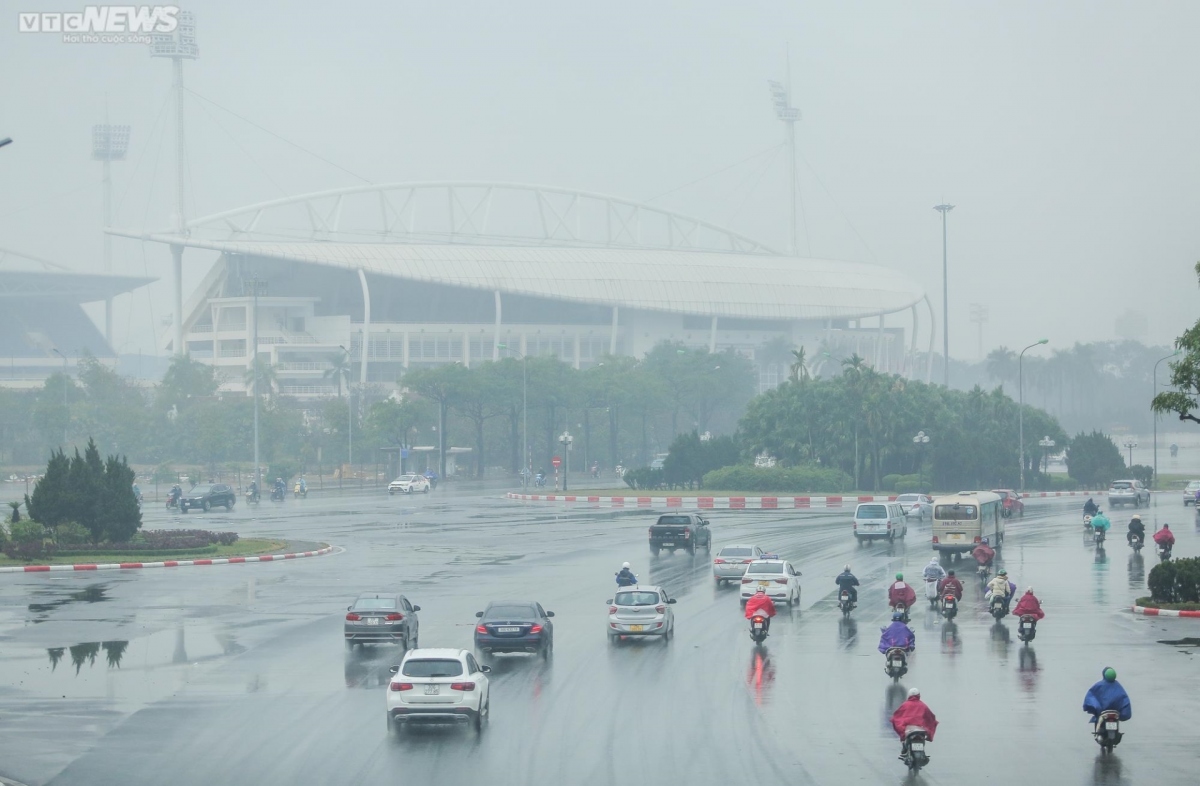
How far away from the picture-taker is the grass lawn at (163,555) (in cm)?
4809

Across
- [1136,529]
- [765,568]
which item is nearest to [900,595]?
[765,568]

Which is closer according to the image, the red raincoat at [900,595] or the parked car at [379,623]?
the parked car at [379,623]

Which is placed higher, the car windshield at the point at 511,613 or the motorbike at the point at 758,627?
the car windshield at the point at 511,613

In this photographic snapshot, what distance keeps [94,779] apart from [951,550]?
125 ft

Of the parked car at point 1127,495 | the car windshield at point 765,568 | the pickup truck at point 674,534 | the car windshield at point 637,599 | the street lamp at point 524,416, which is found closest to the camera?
the car windshield at point 637,599

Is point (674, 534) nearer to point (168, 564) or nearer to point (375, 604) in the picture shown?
point (168, 564)

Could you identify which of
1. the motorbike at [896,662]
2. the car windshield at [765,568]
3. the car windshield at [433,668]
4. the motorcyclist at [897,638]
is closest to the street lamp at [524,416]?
the car windshield at [765,568]

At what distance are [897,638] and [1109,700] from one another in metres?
6.27

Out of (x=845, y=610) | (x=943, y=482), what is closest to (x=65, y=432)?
(x=943, y=482)

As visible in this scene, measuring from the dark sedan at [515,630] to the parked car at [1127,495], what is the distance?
205ft

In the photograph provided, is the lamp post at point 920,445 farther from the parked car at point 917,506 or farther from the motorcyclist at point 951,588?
the motorcyclist at point 951,588

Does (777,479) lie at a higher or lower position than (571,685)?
higher

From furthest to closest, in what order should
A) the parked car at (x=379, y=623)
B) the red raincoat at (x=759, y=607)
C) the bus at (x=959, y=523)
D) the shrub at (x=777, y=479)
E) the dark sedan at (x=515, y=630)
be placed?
the shrub at (x=777, y=479) < the bus at (x=959, y=523) < the red raincoat at (x=759, y=607) < the parked car at (x=379, y=623) < the dark sedan at (x=515, y=630)

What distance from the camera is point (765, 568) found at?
37.4m
